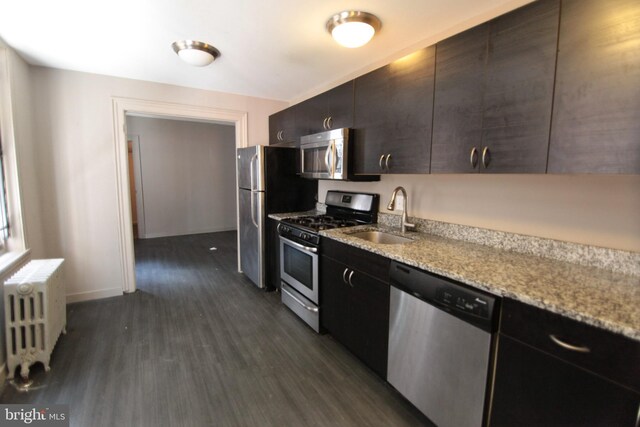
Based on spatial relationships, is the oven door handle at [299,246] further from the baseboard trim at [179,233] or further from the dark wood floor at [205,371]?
the baseboard trim at [179,233]

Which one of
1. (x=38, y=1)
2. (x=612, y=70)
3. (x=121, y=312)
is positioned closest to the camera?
(x=612, y=70)

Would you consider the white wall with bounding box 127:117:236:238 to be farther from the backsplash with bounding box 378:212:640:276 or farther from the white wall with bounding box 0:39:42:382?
the backsplash with bounding box 378:212:640:276

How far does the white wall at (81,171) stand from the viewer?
9.30 feet

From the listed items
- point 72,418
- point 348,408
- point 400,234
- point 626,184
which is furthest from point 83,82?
point 626,184

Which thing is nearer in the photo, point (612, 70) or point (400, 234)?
point (612, 70)

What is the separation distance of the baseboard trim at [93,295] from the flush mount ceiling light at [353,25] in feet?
11.2

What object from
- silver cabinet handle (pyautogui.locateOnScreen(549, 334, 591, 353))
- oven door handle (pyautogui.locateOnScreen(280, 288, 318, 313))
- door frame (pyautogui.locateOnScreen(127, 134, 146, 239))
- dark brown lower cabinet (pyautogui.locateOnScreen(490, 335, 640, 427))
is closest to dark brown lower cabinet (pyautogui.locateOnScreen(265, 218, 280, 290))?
oven door handle (pyautogui.locateOnScreen(280, 288, 318, 313))

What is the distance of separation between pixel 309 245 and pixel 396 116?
1.22 m

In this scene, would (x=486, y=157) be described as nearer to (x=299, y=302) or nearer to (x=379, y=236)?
(x=379, y=236)

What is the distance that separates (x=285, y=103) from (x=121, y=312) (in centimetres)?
319

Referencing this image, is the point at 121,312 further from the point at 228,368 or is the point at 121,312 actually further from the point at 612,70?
the point at 612,70

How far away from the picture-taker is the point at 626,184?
1374 mm

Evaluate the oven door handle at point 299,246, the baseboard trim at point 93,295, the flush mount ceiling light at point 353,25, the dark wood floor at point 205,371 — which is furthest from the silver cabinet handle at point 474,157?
the baseboard trim at point 93,295

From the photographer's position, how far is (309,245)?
246cm
